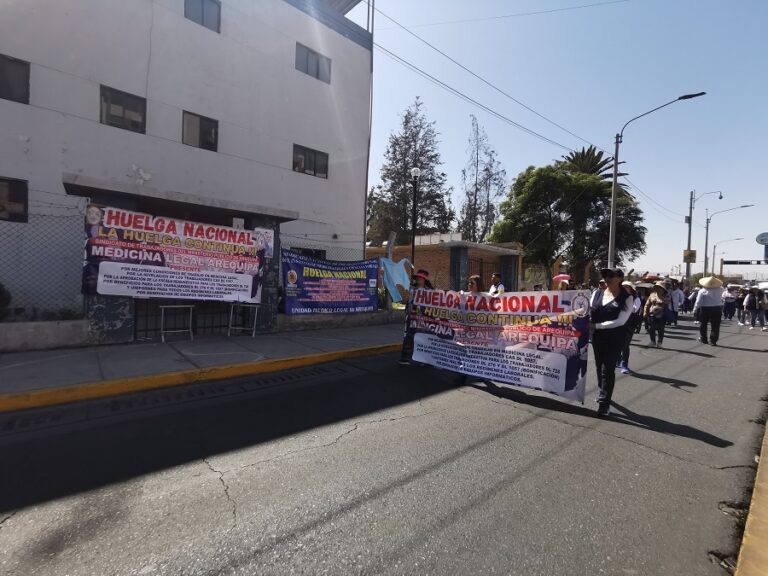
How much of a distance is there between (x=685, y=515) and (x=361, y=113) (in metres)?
17.9

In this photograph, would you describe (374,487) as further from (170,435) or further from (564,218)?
(564,218)

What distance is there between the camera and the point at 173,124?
12.5 m

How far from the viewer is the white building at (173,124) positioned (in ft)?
32.8

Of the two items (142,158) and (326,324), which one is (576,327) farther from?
(142,158)

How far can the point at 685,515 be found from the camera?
2.95 meters

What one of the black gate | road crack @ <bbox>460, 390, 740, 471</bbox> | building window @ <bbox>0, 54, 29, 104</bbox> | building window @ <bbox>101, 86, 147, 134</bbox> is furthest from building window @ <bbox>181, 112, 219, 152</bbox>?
road crack @ <bbox>460, 390, 740, 471</bbox>

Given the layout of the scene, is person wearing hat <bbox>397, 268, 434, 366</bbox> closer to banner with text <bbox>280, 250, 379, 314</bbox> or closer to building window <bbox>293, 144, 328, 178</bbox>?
banner with text <bbox>280, 250, 379, 314</bbox>

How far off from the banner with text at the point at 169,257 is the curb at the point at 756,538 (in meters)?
8.23

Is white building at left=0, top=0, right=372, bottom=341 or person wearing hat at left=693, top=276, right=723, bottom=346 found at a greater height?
white building at left=0, top=0, right=372, bottom=341

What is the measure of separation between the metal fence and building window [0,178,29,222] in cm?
18

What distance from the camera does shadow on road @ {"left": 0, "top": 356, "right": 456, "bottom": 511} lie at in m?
3.22

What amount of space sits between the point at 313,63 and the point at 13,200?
11.0 m

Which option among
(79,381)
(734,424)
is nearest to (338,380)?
(79,381)

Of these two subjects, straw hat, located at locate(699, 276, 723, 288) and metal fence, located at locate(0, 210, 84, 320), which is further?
straw hat, located at locate(699, 276, 723, 288)
